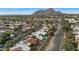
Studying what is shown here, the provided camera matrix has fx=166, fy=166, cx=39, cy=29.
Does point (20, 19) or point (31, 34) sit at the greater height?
point (20, 19)

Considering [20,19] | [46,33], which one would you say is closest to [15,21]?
[20,19]

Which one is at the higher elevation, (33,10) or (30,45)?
(33,10)

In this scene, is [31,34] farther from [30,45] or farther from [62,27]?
[62,27]

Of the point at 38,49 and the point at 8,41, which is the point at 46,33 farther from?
the point at 8,41
